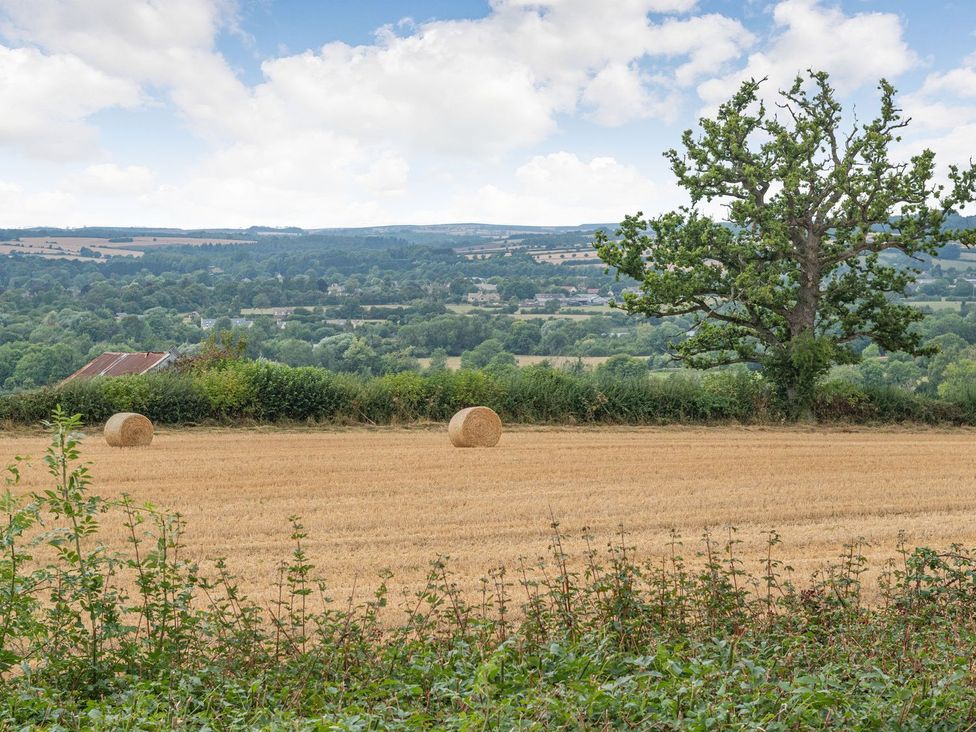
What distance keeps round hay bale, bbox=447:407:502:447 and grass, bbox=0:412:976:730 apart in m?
11.4

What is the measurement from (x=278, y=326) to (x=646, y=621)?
3573 centimetres

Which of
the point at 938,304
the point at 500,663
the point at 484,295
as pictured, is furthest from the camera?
the point at 484,295

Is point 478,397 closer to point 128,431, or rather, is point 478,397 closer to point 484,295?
point 128,431

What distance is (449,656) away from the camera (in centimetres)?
631

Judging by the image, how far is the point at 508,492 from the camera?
1516cm

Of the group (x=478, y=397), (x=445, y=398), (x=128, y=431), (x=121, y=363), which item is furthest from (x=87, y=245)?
(x=128, y=431)

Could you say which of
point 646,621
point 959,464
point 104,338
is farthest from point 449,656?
point 104,338

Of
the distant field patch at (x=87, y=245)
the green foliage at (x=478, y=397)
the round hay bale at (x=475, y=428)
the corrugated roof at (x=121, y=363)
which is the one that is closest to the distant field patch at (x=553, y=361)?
the green foliage at (x=478, y=397)

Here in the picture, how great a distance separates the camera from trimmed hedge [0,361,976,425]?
2108 centimetres

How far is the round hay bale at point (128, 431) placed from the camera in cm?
1892

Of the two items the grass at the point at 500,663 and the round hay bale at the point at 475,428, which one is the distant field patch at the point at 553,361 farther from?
the grass at the point at 500,663

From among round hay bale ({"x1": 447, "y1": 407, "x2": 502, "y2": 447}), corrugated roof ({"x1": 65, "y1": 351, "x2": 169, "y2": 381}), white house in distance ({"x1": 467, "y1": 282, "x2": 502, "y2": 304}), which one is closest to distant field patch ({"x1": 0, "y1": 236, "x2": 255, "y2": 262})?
white house in distance ({"x1": 467, "y1": 282, "x2": 502, "y2": 304})

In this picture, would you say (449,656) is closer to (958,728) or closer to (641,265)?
(958,728)

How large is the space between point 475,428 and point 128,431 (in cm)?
638
